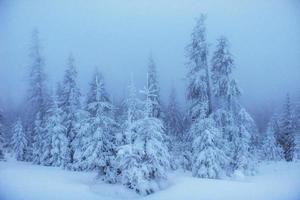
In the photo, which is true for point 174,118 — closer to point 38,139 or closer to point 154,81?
point 154,81

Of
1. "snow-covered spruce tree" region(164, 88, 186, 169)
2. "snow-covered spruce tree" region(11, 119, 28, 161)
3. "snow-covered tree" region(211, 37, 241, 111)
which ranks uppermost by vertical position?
"snow-covered tree" region(211, 37, 241, 111)

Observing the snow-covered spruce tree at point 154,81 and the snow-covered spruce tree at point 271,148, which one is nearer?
the snow-covered spruce tree at point 154,81

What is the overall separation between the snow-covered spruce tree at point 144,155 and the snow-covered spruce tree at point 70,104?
14.2 metres

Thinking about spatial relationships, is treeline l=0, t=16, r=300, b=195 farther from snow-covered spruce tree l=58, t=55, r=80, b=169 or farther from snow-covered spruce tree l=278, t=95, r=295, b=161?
snow-covered spruce tree l=278, t=95, r=295, b=161

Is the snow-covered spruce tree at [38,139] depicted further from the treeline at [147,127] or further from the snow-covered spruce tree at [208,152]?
the snow-covered spruce tree at [208,152]

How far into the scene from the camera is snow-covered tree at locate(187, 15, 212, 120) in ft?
88.1

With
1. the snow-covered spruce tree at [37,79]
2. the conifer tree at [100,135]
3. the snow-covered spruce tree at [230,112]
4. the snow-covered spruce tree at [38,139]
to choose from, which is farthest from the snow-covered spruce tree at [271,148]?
the snow-covered spruce tree at [37,79]

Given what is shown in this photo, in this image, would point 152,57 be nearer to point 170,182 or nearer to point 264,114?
point 170,182

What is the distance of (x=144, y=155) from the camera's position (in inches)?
845

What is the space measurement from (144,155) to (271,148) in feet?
113

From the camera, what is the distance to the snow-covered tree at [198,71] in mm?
26859


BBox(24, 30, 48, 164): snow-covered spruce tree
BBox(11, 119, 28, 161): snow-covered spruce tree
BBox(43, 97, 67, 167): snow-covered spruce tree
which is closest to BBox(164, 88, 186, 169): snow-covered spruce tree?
BBox(43, 97, 67, 167): snow-covered spruce tree

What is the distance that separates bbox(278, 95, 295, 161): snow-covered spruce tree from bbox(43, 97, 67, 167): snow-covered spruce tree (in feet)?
102

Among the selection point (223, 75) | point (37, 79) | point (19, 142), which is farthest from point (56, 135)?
point (223, 75)
